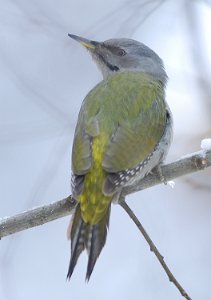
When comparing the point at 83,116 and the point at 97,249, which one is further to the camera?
the point at 83,116

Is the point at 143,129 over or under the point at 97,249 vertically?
over

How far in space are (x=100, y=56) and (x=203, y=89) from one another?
2.85 ft

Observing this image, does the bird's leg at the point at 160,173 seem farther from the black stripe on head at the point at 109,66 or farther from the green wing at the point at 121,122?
the black stripe on head at the point at 109,66

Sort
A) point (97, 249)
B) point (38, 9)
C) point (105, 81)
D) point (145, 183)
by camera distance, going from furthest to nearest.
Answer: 1. point (38, 9)
2. point (105, 81)
3. point (145, 183)
4. point (97, 249)

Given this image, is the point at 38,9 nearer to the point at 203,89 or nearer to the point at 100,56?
the point at 100,56

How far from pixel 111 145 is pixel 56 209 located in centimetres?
56

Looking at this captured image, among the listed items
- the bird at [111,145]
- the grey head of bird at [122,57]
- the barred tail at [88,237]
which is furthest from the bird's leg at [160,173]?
the grey head of bird at [122,57]

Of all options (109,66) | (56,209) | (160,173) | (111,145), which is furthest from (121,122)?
(109,66)

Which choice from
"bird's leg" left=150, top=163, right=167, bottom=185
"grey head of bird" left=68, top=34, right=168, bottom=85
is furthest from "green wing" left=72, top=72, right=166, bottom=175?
"grey head of bird" left=68, top=34, right=168, bottom=85

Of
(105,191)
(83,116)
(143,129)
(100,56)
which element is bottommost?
(105,191)

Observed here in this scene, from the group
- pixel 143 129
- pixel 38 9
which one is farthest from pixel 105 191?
pixel 38 9

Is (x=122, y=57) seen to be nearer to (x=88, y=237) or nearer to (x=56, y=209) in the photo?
(x=56, y=209)

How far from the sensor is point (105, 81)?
4996 mm

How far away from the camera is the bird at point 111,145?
150 inches
